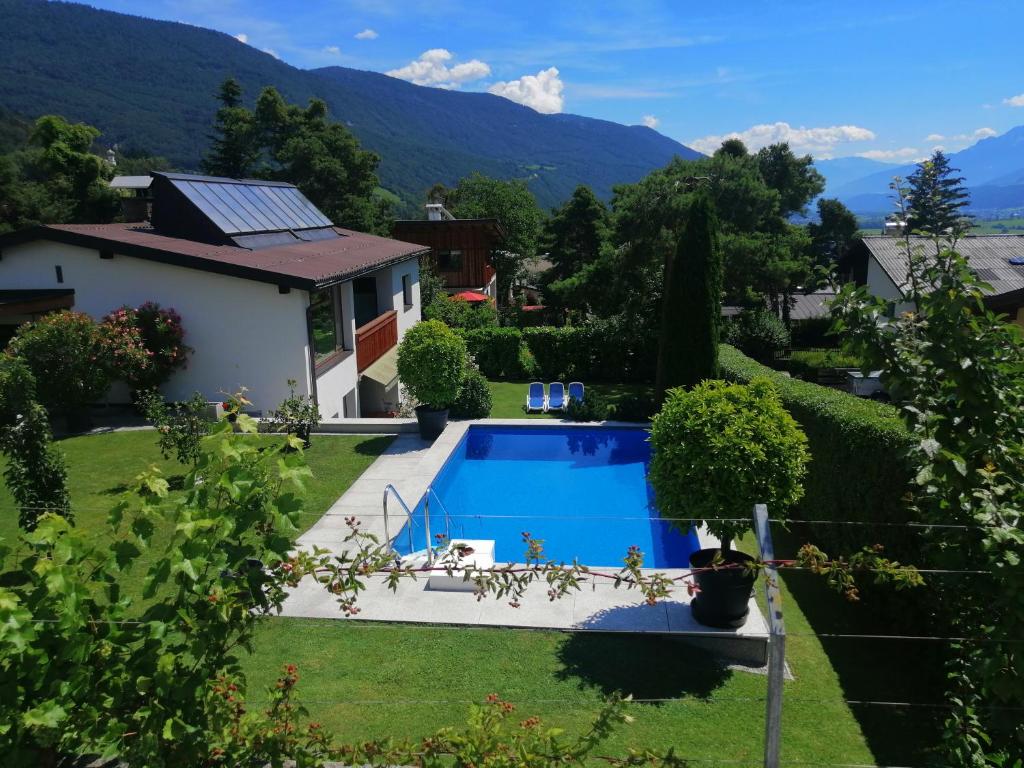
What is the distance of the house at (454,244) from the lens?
42.3 metres

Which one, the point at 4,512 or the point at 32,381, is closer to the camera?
the point at 32,381

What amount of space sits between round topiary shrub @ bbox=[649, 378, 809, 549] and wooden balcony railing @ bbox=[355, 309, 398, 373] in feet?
47.9

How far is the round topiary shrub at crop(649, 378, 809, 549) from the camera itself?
840cm

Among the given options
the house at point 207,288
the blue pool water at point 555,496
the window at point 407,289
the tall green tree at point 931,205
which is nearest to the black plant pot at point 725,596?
the blue pool water at point 555,496

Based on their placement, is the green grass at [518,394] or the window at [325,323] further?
the green grass at [518,394]

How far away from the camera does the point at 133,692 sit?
3400 mm

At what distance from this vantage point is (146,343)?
1752 cm

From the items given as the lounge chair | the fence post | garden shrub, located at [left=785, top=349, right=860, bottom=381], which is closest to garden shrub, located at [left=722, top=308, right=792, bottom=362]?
garden shrub, located at [left=785, top=349, right=860, bottom=381]

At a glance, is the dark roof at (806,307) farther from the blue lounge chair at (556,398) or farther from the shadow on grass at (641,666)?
the shadow on grass at (641,666)

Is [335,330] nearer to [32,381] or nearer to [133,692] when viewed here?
[32,381]

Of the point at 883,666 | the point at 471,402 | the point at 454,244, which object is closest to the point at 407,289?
the point at 471,402

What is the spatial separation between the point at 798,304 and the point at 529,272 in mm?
23130

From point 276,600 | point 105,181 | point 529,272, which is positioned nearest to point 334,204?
point 105,181

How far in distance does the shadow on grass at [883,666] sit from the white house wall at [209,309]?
12.6m
